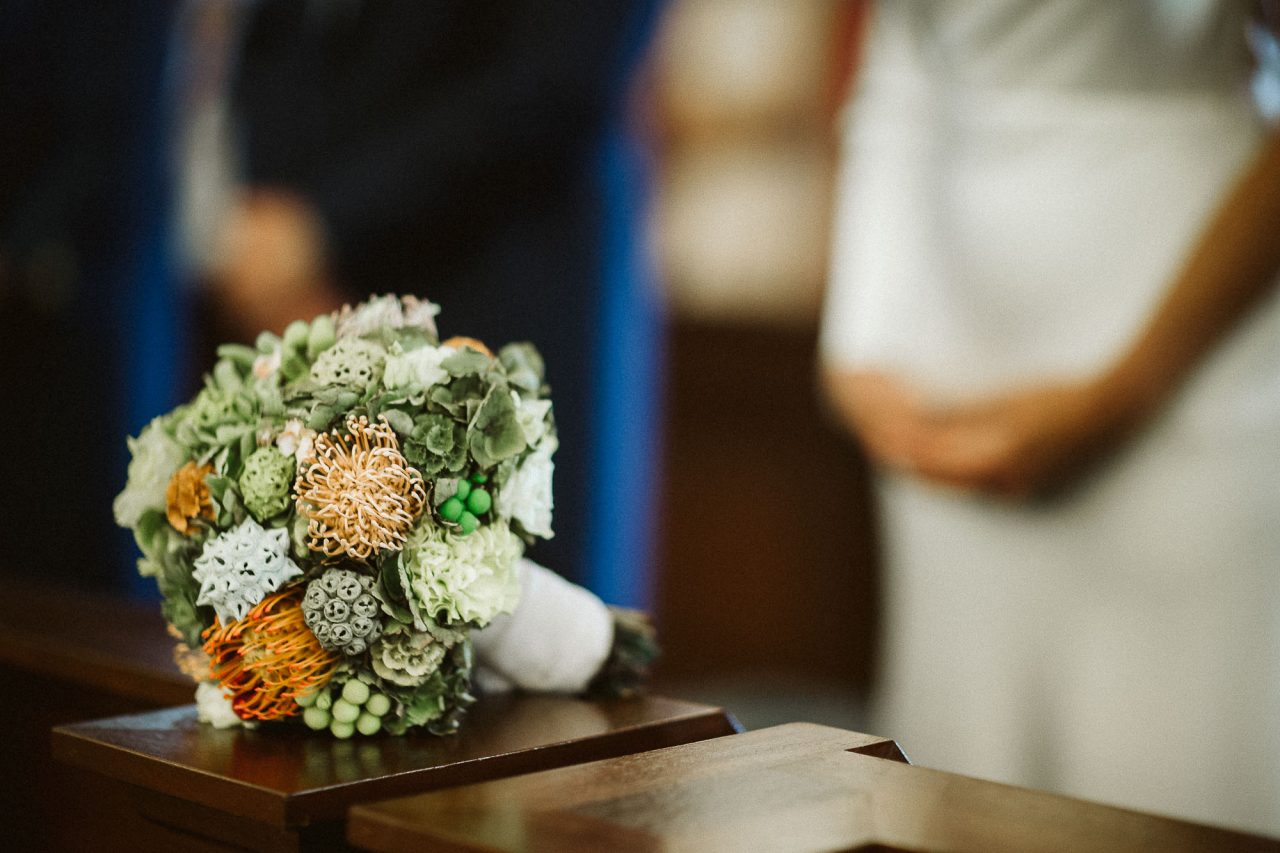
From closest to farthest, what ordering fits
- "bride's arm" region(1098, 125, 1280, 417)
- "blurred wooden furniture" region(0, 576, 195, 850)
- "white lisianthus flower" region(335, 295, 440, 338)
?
"white lisianthus flower" region(335, 295, 440, 338)
"blurred wooden furniture" region(0, 576, 195, 850)
"bride's arm" region(1098, 125, 1280, 417)

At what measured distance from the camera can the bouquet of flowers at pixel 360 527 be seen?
1.13 meters

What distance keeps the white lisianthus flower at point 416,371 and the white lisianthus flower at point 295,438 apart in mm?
81

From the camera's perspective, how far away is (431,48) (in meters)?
2.77

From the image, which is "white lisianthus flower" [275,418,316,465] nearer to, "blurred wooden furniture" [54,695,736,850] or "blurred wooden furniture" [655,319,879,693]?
"blurred wooden furniture" [54,695,736,850]

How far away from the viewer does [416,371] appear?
1182 mm

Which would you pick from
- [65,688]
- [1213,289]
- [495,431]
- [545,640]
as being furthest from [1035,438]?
[65,688]

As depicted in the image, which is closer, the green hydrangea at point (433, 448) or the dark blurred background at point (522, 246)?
the green hydrangea at point (433, 448)

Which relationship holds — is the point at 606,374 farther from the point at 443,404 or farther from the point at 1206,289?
the point at 443,404

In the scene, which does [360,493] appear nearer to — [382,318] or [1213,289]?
[382,318]

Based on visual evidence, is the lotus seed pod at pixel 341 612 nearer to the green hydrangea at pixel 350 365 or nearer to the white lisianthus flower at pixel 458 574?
the white lisianthus flower at pixel 458 574

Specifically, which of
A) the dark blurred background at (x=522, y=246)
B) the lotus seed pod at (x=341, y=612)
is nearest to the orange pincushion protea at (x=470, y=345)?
the lotus seed pod at (x=341, y=612)

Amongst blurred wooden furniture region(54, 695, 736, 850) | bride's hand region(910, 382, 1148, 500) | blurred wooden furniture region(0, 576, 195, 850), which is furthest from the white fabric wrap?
bride's hand region(910, 382, 1148, 500)

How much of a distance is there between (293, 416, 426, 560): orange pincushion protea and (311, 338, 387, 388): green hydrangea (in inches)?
2.2

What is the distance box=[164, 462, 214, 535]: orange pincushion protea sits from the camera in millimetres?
1221
